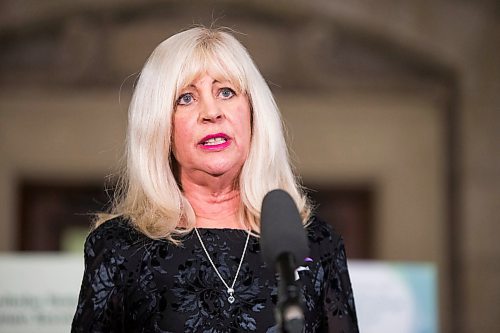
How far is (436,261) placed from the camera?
264 inches

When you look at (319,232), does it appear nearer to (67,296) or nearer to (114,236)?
(114,236)

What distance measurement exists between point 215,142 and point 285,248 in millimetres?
655

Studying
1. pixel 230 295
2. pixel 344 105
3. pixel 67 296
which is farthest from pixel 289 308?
pixel 344 105

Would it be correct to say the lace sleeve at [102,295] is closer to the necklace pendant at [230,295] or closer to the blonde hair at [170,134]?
the blonde hair at [170,134]

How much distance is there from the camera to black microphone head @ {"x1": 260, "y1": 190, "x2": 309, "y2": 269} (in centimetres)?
194

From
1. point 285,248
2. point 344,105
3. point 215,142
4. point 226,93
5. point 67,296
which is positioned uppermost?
point 344,105

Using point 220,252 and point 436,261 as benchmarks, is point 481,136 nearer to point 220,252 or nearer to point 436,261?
point 436,261

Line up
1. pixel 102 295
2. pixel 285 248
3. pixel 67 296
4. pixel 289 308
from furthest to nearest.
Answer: pixel 67 296 → pixel 102 295 → pixel 285 248 → pixel 289 308

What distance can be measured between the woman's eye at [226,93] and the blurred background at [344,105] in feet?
13.3

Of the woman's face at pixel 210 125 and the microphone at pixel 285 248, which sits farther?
the woman's face at pixel 210 125

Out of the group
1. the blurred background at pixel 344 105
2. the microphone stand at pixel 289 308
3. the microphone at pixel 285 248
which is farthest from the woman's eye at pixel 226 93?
the blurred background at pixel 344 105

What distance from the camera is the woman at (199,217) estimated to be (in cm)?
245

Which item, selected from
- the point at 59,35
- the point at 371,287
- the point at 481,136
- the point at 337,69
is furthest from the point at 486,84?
the point at 59,35

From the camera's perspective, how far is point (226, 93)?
2564 millimetres
